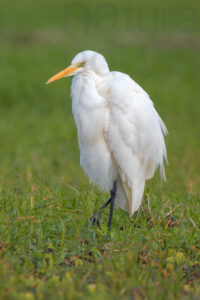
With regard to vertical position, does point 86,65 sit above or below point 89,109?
above

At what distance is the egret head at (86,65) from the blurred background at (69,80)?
3.64 feet

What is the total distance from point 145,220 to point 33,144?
4.42 metres

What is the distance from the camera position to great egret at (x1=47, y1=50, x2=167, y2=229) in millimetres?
A: 3416

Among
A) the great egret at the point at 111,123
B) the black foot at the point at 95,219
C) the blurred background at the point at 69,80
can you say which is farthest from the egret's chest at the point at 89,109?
the blurred background at the point at 69,80

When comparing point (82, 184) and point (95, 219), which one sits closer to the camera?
point (95, 219)

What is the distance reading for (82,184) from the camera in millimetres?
4223

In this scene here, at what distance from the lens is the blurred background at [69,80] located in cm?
677

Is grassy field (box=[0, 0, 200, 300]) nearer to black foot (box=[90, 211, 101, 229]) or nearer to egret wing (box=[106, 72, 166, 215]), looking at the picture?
black foot (box=[90, 211, 101, 229])

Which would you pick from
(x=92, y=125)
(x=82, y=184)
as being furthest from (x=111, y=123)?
(x=82, y=184)

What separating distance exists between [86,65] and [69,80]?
28.3ft

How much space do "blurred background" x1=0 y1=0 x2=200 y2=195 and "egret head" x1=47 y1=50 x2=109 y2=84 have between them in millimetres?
1110

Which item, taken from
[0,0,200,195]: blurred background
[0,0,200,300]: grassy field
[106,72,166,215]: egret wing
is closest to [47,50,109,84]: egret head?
[106,72,166,215]: egret wing

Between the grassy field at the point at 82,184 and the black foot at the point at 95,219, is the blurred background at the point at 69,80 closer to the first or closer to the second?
the grassy field at the point at 82,184

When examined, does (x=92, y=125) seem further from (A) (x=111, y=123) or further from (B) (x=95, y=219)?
(B) (x=95, y=219)
